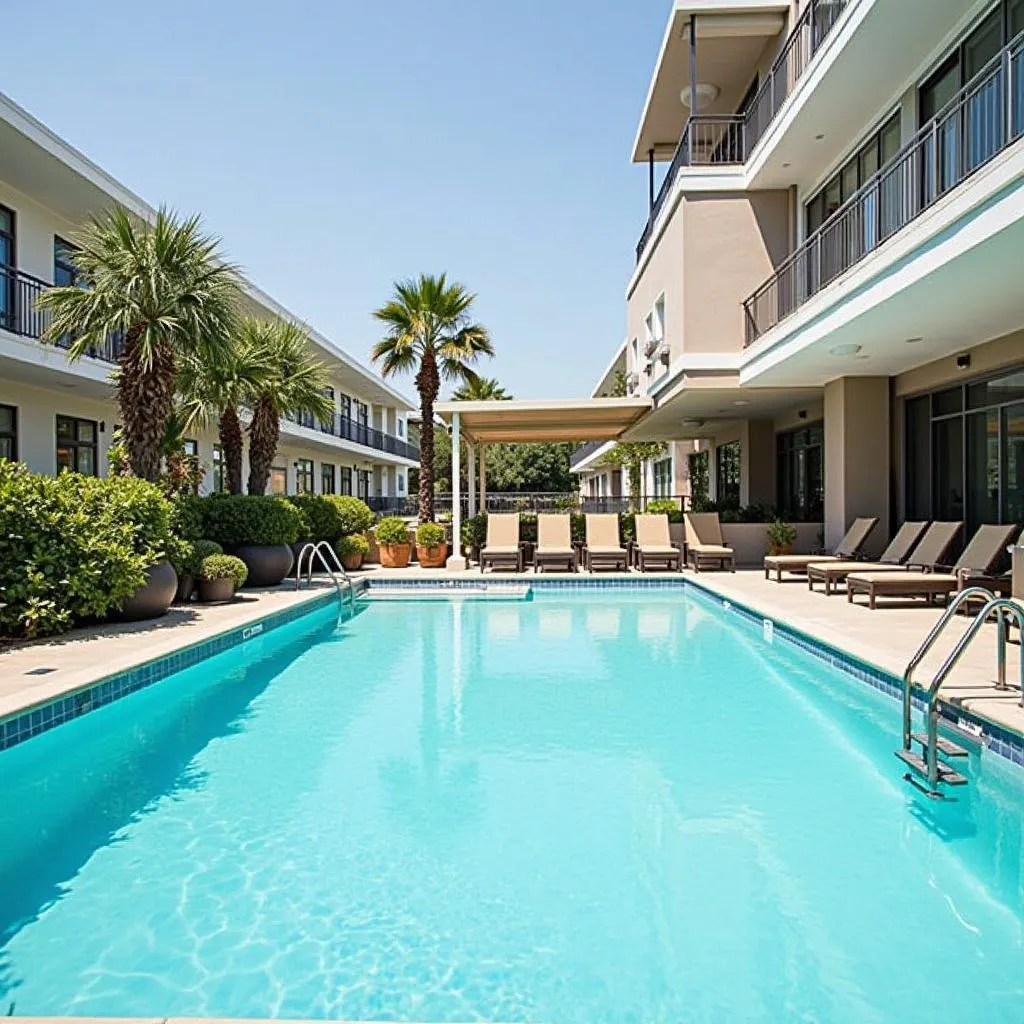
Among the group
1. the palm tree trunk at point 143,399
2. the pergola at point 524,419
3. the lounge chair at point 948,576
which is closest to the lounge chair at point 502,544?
the pergola at point 524,419

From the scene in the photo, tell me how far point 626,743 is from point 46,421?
571 inches

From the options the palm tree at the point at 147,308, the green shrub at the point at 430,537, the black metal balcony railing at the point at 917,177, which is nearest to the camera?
the black metal balcony railing at the point at 917,177

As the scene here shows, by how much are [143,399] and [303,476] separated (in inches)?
801

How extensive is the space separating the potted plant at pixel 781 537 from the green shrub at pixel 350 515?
8593 mm

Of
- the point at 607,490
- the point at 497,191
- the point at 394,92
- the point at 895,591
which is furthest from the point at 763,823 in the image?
the point at 607,490

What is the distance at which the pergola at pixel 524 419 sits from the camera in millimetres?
15828

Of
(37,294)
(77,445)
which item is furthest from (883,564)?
(77,445)

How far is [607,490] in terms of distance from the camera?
152ft

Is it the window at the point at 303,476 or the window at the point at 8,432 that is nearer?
the window at the point at 8,432

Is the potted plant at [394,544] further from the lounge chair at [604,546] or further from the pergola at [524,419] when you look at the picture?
the lounge chair at [604,546]

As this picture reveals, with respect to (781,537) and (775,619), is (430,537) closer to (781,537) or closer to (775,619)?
(781,537)

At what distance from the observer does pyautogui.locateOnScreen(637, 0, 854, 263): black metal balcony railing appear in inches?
468

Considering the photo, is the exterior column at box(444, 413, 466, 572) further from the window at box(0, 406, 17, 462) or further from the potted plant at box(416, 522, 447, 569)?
the window at box(0, 406, 17, 462)

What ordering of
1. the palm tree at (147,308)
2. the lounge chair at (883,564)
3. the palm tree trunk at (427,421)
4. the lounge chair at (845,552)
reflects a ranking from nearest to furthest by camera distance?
the palm tree at (147,308) → the lounge chair at (883,564) → the lounge chair at (845,552) → the palm tree trunk at (427,421)
